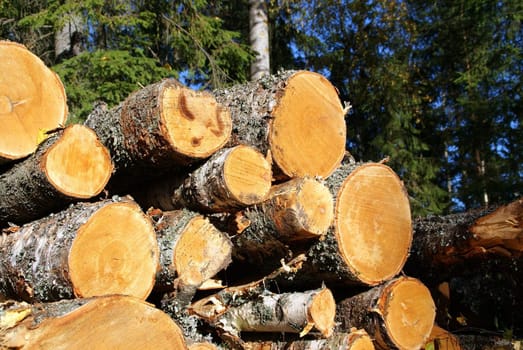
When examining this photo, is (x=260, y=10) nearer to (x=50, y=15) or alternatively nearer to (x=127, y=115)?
(x=50, y=15)

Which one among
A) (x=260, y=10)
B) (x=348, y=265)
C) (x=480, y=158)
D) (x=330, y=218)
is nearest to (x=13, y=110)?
(x=330, y=218)

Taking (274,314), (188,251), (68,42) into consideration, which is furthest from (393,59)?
(188,251)

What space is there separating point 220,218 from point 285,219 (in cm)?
37

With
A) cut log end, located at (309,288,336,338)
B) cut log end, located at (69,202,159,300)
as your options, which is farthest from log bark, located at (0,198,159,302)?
cut log end, located at (309,288,336,338)

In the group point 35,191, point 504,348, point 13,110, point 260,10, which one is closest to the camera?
point 35,191

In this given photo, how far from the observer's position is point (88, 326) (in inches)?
77.2

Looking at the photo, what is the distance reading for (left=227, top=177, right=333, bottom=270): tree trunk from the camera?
9.64 ft

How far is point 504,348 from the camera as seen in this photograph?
3936mm

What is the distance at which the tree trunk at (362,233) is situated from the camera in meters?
3.20

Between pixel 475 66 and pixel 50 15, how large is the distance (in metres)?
8.40

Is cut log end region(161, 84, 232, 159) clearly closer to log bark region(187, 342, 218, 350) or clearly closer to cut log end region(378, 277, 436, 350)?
log bark region(187, 342, 218, 350)

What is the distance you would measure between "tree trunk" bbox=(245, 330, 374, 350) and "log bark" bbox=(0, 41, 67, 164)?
5.70ft

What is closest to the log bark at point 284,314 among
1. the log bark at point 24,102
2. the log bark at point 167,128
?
the log bark at point 167,128

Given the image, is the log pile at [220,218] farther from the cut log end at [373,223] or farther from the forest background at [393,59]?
the forest background at [393,59]
